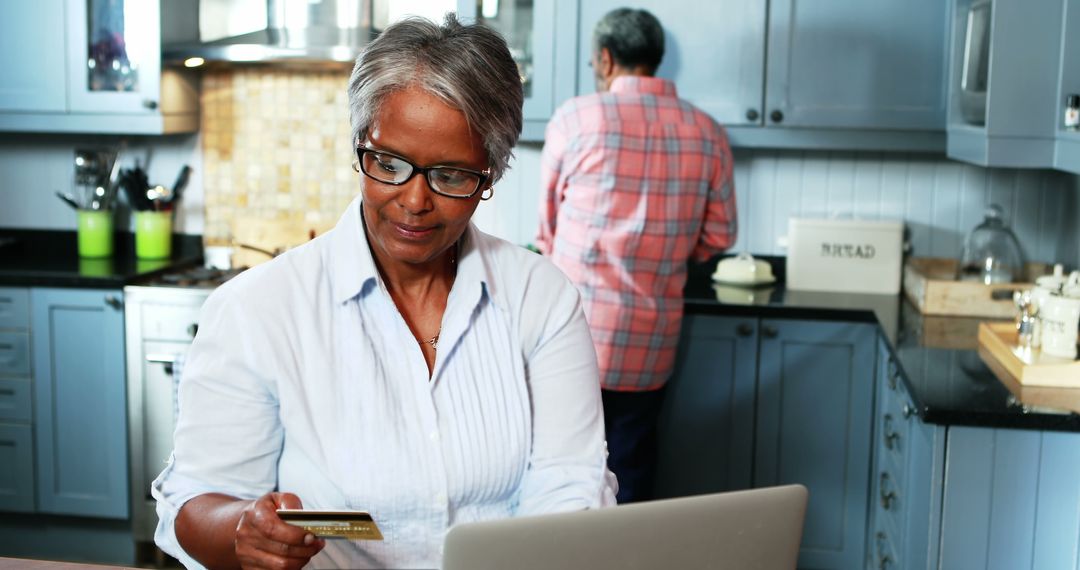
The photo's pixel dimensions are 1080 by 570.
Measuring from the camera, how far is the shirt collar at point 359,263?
60.4 inches

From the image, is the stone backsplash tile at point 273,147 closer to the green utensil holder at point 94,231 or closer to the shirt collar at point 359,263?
the green utensil holder at point 94,231

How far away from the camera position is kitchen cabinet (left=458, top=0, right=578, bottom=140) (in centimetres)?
367

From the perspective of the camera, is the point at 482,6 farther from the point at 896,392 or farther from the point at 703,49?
the point at 896,392

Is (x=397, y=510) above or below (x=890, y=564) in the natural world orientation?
above

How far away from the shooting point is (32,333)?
374 centimetres

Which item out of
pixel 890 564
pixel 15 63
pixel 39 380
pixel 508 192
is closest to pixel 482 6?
pixel 508 192

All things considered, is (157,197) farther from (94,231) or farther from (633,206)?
(633,206)

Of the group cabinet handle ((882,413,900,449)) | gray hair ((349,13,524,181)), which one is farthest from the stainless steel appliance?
gray hair ((349,13,524,181))

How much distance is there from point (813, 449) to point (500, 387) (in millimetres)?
2161

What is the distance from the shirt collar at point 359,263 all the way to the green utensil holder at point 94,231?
2.77m

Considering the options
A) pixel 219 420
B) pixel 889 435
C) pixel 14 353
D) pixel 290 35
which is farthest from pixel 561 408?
pixel 14 353

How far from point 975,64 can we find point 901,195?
0.82 meters

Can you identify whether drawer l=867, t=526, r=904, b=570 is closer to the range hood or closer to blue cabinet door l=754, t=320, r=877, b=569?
blue cabinet door l=754, t=320, r=877, b=569

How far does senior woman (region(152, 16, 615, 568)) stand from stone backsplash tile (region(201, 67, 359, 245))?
2650 millimetres
